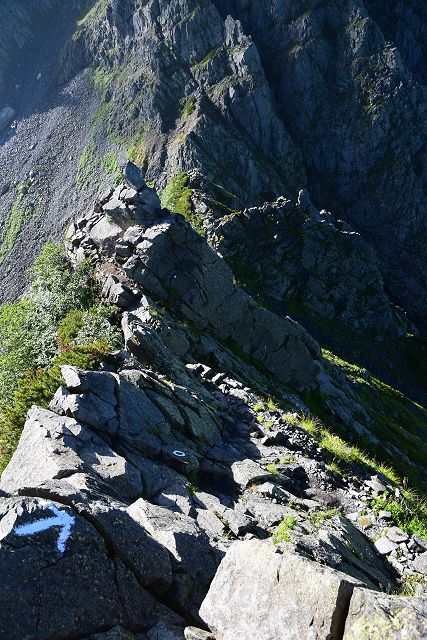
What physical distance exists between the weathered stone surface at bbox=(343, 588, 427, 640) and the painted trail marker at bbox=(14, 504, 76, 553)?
4836 mm

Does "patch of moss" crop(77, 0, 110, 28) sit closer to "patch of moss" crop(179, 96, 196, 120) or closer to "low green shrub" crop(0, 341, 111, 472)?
"patch of moss" crop(179, 96, 196, 120)

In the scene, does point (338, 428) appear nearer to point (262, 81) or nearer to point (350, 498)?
point (350, 498)

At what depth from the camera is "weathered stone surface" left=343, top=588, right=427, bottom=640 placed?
641 centimetres

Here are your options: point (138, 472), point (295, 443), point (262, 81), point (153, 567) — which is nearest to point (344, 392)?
point (295, 443)

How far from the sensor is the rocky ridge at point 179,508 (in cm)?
748

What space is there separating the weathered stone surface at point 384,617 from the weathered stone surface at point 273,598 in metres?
0.22

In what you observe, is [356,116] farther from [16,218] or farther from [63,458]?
[63,458]

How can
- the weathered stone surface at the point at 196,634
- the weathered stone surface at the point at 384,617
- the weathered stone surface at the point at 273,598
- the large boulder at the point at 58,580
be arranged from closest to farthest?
the weathered stone surface at the point at 384,617
the weathered stone surface at the point at 273,598
the large boulder at the point at 58,580
the weathered stone surface at the point at 196,634

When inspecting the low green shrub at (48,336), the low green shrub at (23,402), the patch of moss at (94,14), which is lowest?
the low green shrub at (23,402)

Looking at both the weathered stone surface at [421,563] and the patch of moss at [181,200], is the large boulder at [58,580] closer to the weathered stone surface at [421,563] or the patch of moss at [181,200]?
the weathered stone surface at [421,563]

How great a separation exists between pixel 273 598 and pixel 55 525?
3.96m

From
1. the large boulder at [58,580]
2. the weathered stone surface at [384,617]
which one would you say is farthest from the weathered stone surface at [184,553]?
the weathered stone surface at [384,617]

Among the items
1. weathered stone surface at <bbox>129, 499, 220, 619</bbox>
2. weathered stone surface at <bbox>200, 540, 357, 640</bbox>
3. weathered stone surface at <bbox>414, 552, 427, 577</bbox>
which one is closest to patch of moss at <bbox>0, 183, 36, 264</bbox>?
weathered stone surface at <bbox>129, 499, 220, 619</bbox>

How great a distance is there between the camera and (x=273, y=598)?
761 centimetres
